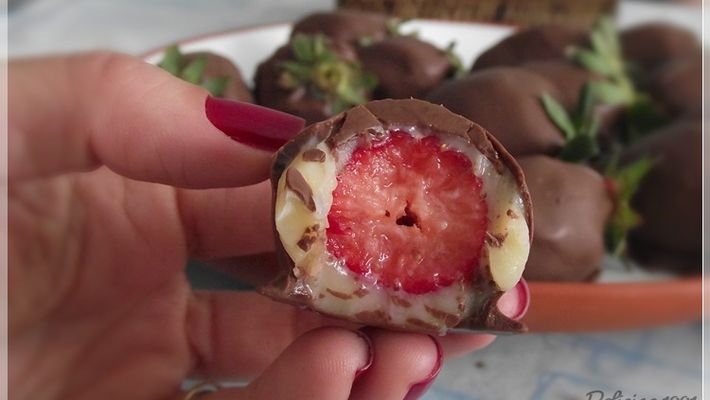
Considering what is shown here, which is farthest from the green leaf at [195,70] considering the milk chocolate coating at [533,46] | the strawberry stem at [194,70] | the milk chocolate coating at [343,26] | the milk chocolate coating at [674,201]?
the milk chocolate coating at [674,201]

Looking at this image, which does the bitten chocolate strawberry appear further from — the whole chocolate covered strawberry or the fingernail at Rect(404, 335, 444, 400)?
the whole chocolate covered strawberry

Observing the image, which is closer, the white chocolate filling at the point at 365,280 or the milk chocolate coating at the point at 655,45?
the white chocolate filling at the point at 365,280

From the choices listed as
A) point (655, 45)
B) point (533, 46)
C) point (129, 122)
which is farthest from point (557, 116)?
point (129, 122)

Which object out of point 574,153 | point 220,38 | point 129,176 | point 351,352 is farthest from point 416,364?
point 220,38

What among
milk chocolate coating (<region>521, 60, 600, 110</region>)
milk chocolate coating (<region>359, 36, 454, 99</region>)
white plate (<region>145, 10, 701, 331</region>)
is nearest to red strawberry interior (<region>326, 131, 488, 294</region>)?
white plate (<region>145, 10, 701, 331</region>)

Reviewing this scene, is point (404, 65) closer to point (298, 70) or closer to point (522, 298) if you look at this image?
point (298, 70)

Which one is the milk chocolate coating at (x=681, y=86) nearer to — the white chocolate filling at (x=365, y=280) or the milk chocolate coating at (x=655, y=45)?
the milk chocolate coating at (x=655, y=45)
